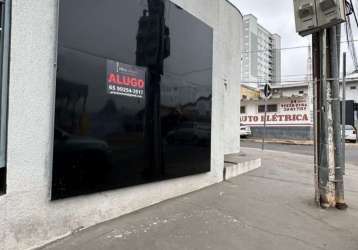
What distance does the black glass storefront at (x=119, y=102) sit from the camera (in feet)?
10.3

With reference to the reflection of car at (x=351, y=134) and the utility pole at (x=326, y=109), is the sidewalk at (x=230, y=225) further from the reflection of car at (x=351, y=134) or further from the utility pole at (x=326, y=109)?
the reflection of car at (x=351, y=134)

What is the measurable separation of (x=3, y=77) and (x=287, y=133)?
23.1 meters

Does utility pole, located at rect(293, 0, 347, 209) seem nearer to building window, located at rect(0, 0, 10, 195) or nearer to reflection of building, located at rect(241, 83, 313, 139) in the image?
building window, located at rect(0, 0, 10, 195)

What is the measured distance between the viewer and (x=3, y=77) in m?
2.67

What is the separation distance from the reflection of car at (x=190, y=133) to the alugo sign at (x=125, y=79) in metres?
1.00

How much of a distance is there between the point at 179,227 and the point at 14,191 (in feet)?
6.49

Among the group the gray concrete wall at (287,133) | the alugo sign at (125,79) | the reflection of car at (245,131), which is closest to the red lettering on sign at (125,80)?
the alugo sign at (125,79)

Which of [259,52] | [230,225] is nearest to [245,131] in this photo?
[259,52]

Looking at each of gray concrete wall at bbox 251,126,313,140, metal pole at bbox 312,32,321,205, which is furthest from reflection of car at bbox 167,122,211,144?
gray concrete wall at bbox 251,126,313,140

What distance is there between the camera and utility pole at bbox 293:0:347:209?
482 cm

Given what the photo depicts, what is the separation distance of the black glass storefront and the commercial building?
53.5 ft

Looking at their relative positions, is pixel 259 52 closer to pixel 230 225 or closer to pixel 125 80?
pixel 125 80

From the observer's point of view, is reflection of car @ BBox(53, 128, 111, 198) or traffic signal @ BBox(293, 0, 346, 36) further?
traffic signal @ BBox(293, 0, 346, 36)

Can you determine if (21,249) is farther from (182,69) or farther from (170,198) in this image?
(182,69)
